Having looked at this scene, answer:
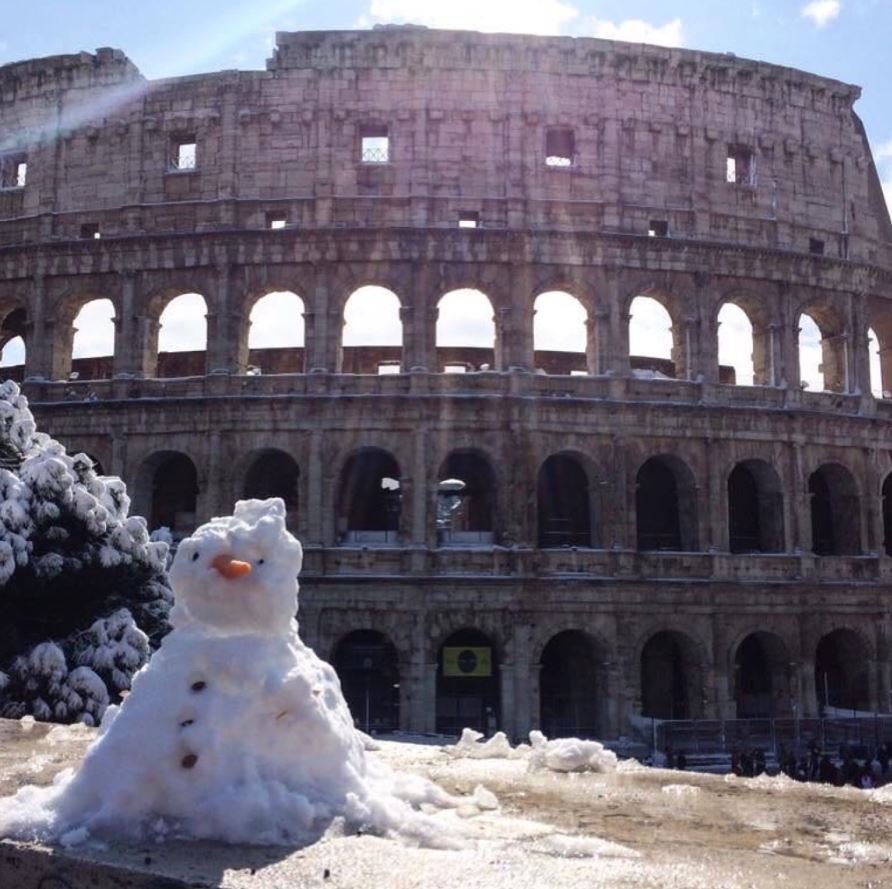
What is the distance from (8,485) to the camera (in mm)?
15766

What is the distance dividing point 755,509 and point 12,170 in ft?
63.8

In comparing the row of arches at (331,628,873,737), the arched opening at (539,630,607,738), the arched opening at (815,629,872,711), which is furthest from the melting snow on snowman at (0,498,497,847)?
Result: the arched opening at (815,629,872,711)

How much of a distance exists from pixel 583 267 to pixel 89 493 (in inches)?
470

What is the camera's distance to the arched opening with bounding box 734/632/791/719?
902 inches

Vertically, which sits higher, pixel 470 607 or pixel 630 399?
pixel 630 399

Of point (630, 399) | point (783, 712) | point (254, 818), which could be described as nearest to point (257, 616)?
point (254, 818)

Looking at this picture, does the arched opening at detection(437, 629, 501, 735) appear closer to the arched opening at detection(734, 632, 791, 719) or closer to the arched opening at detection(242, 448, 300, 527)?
the arched opening at detection(242, 448, 300, 527)

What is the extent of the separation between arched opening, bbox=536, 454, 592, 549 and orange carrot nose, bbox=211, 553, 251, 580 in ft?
58.8

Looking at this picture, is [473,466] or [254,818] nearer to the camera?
[254,818]

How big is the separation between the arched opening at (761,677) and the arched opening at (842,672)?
1.13 m

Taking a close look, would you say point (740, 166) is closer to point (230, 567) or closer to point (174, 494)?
point (174, 494)

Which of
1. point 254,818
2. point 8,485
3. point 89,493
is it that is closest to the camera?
point 254,818

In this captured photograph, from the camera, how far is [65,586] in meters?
16.1

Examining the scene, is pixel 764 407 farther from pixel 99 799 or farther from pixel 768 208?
pixel 99 799
